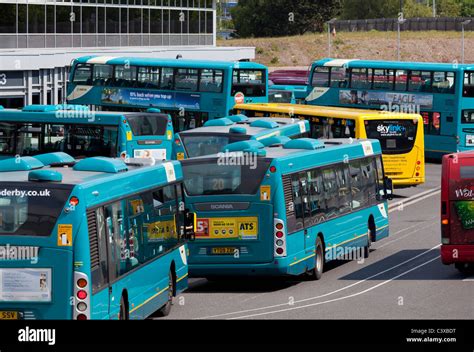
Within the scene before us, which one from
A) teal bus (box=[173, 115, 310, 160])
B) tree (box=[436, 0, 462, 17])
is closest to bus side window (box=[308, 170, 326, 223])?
teal bus (box=[173, 115, 310, 160])

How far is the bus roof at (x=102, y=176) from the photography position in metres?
14.8

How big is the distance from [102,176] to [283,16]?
400 ft

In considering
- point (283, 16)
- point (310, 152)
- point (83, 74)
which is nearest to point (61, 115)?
point (310, 152)

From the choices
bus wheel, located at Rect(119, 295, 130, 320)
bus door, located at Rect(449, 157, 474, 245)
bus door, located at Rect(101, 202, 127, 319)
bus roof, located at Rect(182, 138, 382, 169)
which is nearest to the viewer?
bus door, located at Rect(101, 202, 127, 319)

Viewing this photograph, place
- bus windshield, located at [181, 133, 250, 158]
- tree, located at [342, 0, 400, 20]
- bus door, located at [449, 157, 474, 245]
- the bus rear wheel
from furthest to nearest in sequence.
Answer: tree, located at [342, 0, 400, 20], bus windshield, located at [181, 133, 250, 158], the bus rear wheel, bus door, located at [449, 157, 474, 245]

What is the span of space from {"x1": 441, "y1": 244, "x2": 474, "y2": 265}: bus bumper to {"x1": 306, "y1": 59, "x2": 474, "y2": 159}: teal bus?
2734 cm

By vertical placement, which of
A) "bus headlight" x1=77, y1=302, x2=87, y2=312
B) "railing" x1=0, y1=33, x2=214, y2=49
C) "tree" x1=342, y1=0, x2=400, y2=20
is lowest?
"bus headlight" x1=77, y1=302, x2=87, y2=312

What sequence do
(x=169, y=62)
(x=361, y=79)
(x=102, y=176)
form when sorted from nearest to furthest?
(x=102, y=176)
(x=169, y=62)
(x=361, y=79)

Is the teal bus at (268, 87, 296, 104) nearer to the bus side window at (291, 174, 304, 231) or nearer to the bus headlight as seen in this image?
the bus side window at (291, 174, 304, 231)

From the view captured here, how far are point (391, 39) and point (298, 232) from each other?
95051 millimetres

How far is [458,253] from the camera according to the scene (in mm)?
21922

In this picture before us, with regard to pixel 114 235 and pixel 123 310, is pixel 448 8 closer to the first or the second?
pixel 123 310

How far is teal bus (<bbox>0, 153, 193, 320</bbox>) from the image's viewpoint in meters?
14.2

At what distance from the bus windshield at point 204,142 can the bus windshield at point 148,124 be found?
8.78 feet
